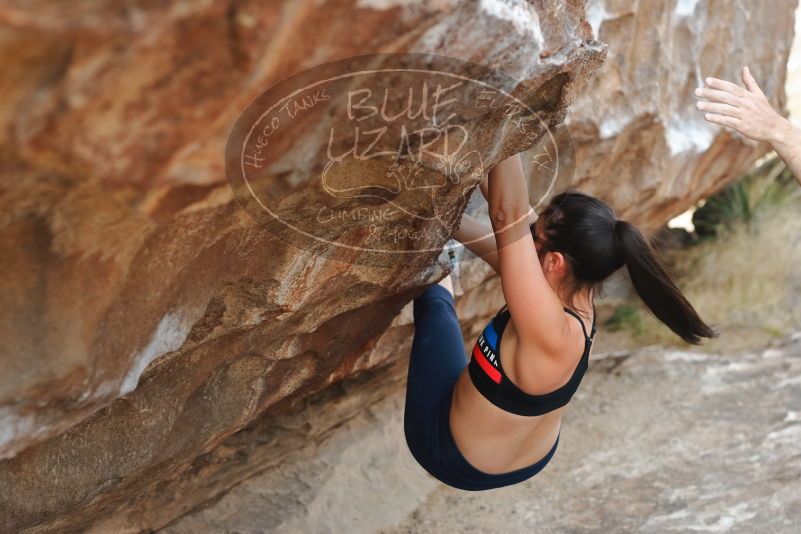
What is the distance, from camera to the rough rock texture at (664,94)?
9.41ft

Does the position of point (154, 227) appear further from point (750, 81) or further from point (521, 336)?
point (750, 81)

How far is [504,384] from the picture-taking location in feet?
6.70

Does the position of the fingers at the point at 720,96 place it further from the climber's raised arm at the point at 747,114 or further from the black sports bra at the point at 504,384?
the black sports bra at the point at 504,384

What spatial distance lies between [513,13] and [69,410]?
0.96 meters

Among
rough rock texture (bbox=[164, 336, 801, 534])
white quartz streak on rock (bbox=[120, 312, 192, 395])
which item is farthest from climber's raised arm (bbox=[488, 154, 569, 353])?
rough rock texture (bbox=[164, 336, 801, 534])

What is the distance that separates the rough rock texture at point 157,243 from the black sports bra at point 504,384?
25 cm

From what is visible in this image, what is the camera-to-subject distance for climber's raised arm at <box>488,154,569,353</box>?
1863 mm

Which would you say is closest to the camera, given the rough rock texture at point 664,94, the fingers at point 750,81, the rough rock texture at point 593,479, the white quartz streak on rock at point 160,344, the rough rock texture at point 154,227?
the rough rock texture at point 154,227

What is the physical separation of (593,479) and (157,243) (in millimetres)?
2193

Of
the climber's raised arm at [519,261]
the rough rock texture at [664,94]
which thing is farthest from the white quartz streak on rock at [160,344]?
the rough rock texture at [664,94]

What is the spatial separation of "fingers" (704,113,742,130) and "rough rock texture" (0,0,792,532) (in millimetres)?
299

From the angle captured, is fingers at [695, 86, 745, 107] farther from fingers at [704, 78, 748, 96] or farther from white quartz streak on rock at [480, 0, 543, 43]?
white quartz streak on rock at [480, 0, 543, 43]

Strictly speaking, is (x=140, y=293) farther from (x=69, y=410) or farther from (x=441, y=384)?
(x=441, y=384)

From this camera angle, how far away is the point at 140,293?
1.47 m
